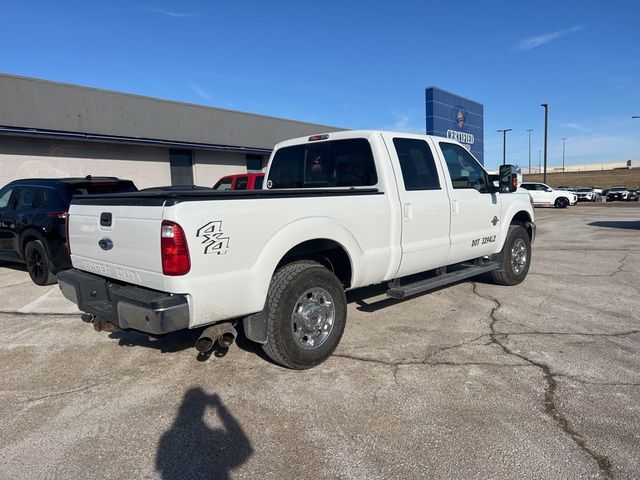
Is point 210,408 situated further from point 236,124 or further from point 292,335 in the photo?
point 236,124

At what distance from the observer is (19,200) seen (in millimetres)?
7879

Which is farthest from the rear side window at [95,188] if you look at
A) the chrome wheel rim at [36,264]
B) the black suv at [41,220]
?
the chrome wheel rim at [36,264]

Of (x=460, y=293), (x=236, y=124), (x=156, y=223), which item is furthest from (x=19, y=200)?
(x=236, y=124)

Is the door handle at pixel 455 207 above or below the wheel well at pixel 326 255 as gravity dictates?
above

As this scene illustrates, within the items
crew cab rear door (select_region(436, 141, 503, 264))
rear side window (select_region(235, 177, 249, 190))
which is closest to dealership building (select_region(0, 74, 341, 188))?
rear side window (select_region(235, 177, 249, 190))

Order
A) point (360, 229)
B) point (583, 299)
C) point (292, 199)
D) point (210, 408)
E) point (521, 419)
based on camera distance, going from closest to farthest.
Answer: point (521, 419), point (210, 408), point (292, 199), point (360, 229), point (583, 299)

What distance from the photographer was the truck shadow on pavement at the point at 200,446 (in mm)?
2682

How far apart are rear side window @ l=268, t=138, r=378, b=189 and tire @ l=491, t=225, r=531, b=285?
2.96 metres

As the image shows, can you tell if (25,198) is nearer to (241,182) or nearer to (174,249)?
(241,182)

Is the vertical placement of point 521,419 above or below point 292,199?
below

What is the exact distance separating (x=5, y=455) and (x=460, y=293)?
18.1 feet

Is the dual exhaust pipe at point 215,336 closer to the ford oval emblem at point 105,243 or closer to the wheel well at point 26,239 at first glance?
the ford oval emblem at point 105,243

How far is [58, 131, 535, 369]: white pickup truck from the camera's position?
323cm

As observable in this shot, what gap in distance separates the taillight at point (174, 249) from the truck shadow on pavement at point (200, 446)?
1.03 m
